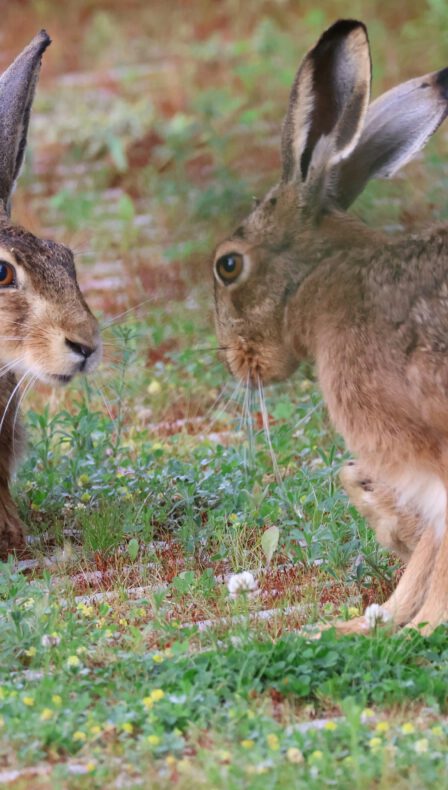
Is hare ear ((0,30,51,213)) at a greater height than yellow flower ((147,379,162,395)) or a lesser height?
greater

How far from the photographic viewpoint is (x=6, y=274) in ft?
17.5

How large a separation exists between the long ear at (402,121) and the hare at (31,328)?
43.2 inches

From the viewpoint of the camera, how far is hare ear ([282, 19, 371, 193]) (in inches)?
180

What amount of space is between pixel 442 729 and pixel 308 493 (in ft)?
6.50

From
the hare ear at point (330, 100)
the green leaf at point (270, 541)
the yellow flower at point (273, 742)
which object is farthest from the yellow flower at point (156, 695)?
the hare ear at point (330, 100)

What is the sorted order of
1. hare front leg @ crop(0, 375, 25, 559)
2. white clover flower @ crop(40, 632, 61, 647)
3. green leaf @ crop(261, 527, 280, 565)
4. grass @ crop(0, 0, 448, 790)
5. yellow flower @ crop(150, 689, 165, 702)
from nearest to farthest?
grass @ crop(0, 0, 448, 790)
yellow flower @ crop(150, 689, 165, 702)
white clover flower @ crop(40, 632, 61, 647)
green leaf @ crop(261, 527, 280, 565)
hare front leg @ crop(0, 375, 25, 559)

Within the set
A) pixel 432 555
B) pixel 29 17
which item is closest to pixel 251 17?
pixel 29 17

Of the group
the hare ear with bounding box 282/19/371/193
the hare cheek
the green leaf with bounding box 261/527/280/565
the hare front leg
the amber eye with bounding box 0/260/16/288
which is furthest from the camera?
the hare front leg

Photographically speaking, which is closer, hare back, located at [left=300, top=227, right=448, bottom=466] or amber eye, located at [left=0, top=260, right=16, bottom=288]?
hare back, located at [left=300, top=227, right=448, bottom=466]

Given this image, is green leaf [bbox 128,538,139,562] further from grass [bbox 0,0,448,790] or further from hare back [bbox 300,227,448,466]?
hare back [bbox 300,227,448,466]

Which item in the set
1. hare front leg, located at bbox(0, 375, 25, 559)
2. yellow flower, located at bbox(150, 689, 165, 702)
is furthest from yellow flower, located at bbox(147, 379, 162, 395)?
yellow flower, located at bbox(150, 689, 165, 702)

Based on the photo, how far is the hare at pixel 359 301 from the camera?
14.4ft

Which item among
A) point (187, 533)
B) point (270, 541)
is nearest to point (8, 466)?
point (187, 533)

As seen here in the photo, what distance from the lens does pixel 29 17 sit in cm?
1337
